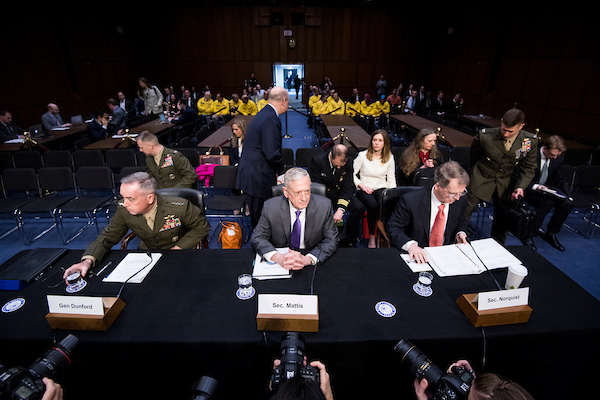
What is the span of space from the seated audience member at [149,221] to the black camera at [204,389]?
3.96ft

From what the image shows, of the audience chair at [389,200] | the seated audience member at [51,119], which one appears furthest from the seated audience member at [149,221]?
the seated audience member at [51,119]

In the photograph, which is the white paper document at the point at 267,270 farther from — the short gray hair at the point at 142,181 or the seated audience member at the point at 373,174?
the seated audience member at the point at 373,174

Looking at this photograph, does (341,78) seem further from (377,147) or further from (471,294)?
(471,294)

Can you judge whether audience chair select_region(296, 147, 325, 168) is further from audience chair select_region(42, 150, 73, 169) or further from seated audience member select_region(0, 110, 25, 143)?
seated audience member select_region(0, 110, 25, 143)

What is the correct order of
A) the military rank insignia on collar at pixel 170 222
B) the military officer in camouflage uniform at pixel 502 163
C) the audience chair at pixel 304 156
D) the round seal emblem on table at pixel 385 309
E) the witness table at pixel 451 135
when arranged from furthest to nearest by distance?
the witness table at pixel 451 135 < the audience chair at pixel 304 156 < the military officer in camouflage uniform at pixel 502 163 < the military rank insignia on collar at pixel 170 222 < the round seal emblem on table at pixel 385 309

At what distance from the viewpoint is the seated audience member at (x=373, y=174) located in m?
3.42

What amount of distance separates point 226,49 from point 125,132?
1012 centimetres

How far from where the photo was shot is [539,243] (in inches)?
146

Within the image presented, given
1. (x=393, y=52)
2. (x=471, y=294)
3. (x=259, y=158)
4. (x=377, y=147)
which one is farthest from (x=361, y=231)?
(x=393, y=52)

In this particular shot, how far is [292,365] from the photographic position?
1.07m

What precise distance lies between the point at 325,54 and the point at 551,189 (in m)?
13.4

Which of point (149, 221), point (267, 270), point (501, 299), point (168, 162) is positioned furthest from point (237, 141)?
Result: point (501, 299)

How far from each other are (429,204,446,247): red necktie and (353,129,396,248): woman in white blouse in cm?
109

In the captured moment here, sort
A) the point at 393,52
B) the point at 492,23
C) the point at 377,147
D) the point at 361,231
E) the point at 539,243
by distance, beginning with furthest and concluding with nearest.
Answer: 1. the point at 393,52
2. the point at 492,23
3. the point at 361,231
4. the point at 539,243
5. the point at 377,147
